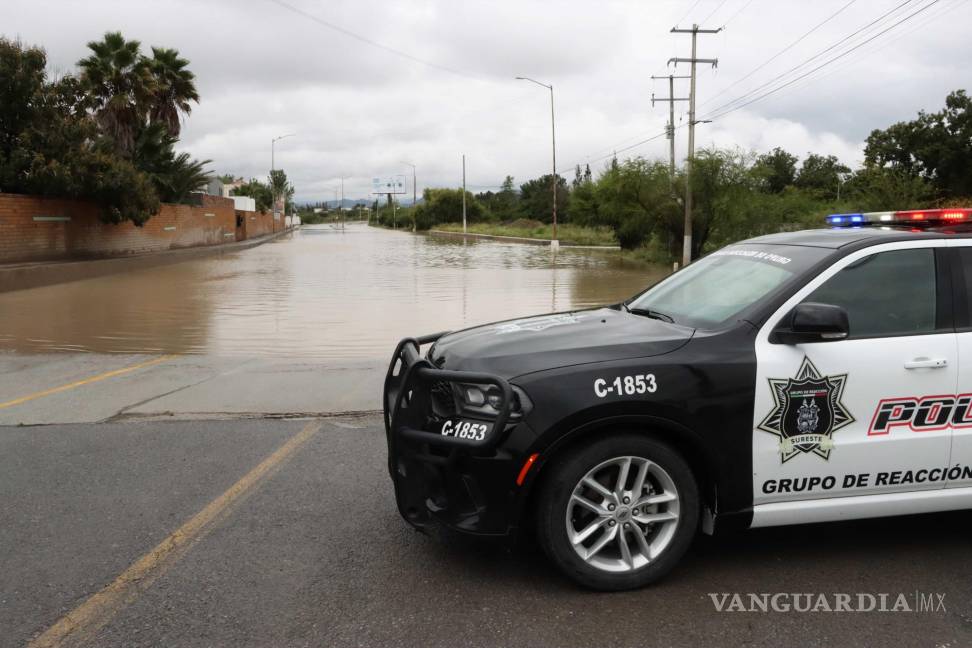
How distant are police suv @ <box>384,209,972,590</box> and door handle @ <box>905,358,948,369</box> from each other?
13 millimetres

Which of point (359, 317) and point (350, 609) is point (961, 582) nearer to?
point (350, 609)

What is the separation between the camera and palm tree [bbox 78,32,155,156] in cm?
3581

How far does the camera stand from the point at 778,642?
3258mm

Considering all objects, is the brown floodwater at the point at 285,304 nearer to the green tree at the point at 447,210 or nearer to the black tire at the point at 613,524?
the black tire at the point at 613,524

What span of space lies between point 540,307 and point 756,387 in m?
14.5

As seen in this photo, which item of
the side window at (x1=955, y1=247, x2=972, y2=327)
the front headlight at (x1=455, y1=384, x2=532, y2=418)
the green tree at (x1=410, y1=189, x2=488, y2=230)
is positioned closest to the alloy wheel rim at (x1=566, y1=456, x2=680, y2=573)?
the front headlight at (x1=455, y1=384, x2=532, y2=418)

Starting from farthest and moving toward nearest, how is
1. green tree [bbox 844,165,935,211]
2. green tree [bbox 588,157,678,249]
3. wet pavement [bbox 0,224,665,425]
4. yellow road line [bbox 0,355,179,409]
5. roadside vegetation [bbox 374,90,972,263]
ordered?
green tree [bbox 588,157,678,249]
roadside vegetation [bbox 374,90,972,263]
green tree [bbox 844,165,935,211]
yellow road line [bbox 0,355,179,409]
wet pavement [bbox 0,224,665,425]

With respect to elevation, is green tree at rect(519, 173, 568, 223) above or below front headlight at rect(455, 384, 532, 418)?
above

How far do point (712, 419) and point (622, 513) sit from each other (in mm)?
579

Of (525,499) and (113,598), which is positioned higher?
(525,499)

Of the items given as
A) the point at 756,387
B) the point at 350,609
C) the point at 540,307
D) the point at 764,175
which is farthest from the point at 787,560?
the point at 764,175

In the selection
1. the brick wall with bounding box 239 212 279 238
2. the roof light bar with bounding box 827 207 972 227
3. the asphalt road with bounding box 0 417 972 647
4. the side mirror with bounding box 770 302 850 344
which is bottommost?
the asphalt road with bounding box 0 417 972 647

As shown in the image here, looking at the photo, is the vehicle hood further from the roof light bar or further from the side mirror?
the roof light bar

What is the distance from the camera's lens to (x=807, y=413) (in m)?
3.70
